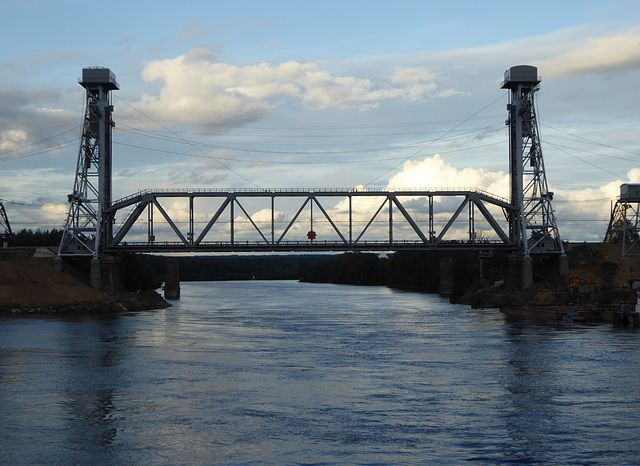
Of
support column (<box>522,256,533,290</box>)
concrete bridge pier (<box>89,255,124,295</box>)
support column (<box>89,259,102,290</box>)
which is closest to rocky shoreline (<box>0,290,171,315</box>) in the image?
concrete bridge pier (<box>89,255,124,295</box>)

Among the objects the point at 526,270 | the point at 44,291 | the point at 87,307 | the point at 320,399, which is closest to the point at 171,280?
the point at 44,291

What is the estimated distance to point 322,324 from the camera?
240 ft

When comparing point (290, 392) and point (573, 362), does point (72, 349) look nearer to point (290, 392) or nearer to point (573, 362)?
point (290, 392)

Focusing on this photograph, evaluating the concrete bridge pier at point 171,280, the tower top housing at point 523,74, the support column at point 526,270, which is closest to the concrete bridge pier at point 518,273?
the support column at point 526,270

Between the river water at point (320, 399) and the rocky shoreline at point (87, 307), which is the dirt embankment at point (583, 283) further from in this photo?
the rocky shoreline at point (87, 307)

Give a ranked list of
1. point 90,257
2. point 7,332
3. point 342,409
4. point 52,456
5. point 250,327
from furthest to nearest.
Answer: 1. point 90,257
2. point 250,327
3. point 7,332
4. point 342,409
5. point 52,456

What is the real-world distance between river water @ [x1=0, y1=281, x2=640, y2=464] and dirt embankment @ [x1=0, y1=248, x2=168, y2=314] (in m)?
30.6

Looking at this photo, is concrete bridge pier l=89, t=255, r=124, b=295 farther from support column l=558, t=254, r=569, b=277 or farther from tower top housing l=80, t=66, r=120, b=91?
support column l=558, t=254, r=569, b=277

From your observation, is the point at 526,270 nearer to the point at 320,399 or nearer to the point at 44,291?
the point at 44,291

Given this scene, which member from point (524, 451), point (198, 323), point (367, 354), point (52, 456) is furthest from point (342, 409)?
point (198, 323)

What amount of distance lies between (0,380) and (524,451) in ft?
83.8

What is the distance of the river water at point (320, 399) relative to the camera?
24.5 metres

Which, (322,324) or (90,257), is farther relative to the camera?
(90,257)

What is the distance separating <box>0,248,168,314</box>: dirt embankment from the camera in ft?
287
